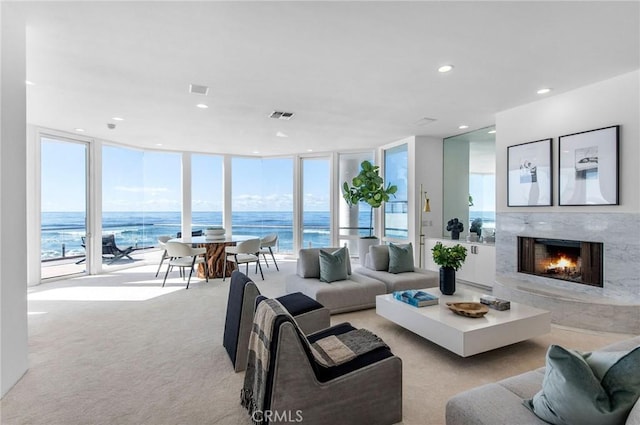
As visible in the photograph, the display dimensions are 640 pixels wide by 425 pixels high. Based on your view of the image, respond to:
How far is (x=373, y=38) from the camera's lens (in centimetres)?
268

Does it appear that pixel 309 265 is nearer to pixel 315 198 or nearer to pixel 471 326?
pixel 471 326

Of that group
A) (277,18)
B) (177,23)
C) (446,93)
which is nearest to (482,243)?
(446,93)

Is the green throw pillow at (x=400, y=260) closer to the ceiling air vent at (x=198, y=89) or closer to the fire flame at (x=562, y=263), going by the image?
the fire flame at (x=562, y=263)

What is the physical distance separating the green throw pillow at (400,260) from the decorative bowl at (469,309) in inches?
62.0

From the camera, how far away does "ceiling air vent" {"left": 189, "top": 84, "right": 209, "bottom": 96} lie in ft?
12.2

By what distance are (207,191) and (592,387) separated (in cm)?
850

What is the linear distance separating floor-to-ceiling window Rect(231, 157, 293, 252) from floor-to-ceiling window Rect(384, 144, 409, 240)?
8.96ft

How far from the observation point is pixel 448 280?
3.57 meters

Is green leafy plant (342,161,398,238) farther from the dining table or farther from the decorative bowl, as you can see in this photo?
the decorative bowl

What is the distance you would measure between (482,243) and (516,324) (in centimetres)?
291

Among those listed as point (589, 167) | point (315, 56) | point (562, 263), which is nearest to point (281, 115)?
point (315, 56)

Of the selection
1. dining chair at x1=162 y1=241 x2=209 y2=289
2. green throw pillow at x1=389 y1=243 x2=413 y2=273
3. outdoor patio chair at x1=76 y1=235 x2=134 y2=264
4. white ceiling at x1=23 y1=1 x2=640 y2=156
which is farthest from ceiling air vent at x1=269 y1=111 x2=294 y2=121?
outdoor patio chair at x1=76 y1=235 x2=134 y2=264

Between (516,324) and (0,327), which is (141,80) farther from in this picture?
(516,324)

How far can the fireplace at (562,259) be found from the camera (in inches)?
146
